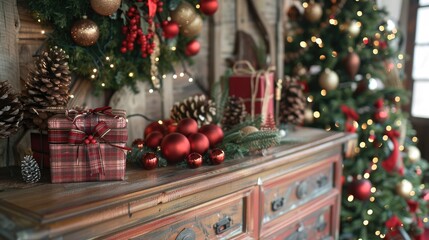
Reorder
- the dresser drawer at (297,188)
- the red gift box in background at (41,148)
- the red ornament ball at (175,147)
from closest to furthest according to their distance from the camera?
1. the red gift box in background at (41,148)
2. the red ornament ball at (175,147)
3. the dresser drawer at (297,188)

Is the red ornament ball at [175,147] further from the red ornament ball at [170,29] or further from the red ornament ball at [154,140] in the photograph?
the red ornament ball at [170,29]

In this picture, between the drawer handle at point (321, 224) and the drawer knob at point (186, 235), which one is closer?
the drawer knob at point (186, 235)

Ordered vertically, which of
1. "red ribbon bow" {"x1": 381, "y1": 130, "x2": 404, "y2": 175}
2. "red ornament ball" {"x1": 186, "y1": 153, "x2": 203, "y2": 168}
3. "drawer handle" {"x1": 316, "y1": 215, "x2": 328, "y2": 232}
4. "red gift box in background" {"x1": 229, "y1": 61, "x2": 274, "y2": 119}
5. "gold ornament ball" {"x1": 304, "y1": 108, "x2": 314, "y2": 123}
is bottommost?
"drawer handle" {"x1": 316, "y1": 215, "x2": 328, "y2": 232}

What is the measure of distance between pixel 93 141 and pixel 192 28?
32.4 inches

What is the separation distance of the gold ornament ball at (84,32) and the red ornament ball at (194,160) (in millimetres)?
533

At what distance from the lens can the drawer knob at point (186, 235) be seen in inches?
48.1

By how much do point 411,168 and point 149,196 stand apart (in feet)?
7.34

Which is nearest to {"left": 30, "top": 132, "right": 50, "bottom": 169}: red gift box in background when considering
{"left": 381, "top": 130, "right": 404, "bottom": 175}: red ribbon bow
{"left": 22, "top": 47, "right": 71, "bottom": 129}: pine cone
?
{"left": 22, "top": 47, "right": 71, "bottom": 129}: pine cone

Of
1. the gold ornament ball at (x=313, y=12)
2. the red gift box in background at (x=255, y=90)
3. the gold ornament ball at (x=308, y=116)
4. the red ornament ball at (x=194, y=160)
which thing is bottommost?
the red ornament ball at (x=194, y=160)

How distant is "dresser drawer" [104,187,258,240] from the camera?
3.75ft

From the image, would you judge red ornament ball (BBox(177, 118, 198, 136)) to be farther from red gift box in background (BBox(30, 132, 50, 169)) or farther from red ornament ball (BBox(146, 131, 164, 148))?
red gift box in background (BBox(30, 132, 50, 169))

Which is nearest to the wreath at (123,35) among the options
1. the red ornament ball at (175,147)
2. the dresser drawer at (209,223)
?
the red ornament ball at (175,147)

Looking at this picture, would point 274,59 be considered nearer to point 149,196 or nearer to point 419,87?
point 149,196

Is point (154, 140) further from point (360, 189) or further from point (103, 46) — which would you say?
point (360, 189)
